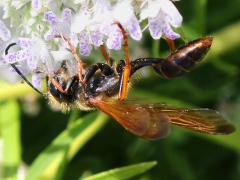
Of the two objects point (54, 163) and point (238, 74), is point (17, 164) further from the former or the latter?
point (238, 74)

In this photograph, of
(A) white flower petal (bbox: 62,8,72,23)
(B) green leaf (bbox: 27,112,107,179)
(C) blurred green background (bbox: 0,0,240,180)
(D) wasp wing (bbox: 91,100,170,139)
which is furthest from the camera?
(C) blurred green background (bbox: 0,0,240,180)

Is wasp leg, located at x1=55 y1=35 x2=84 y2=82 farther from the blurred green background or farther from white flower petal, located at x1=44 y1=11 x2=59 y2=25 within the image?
the blurred green background

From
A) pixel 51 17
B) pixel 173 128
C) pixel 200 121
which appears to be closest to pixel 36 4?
pixel 51 17

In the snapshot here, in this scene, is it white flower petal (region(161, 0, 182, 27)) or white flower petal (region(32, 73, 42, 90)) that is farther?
white flower petal (region(32, 73, 42, 90))

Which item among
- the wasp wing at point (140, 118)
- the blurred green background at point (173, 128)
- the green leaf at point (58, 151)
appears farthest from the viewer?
the blurred green background at point (173, 128)

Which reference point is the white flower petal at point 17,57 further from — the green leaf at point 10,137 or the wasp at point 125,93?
the green leaf at point 10,137

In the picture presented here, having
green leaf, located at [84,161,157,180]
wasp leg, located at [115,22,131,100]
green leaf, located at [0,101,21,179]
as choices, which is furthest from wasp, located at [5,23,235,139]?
green leaf, located at [0,101,21,179]

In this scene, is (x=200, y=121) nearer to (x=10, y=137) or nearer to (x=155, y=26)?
(x=155, y=26)

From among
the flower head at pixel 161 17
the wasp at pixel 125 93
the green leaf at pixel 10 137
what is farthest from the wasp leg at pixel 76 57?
the green leaf at pixel 10 137

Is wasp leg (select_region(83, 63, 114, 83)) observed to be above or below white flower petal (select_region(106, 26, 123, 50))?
below
